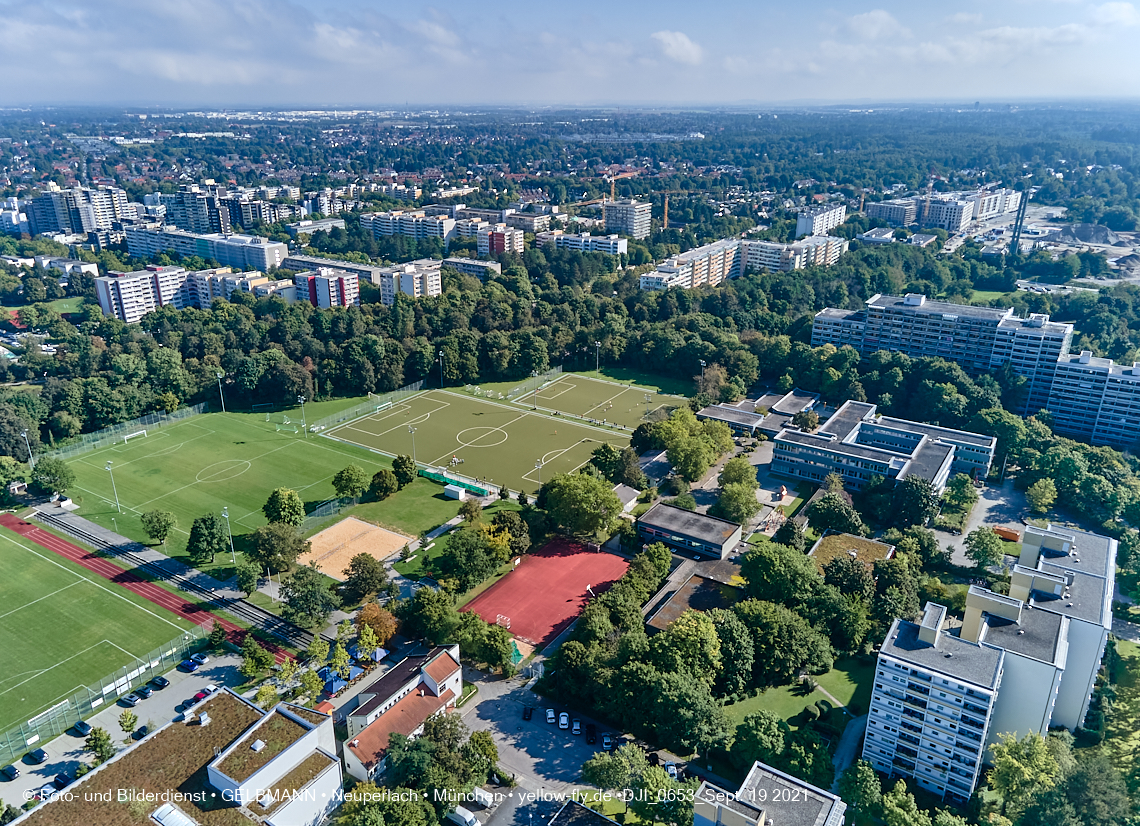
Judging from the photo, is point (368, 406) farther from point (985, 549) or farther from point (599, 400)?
point (985, 549)

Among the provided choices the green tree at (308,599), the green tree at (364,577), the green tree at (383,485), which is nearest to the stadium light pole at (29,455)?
the green tree at (383,485)

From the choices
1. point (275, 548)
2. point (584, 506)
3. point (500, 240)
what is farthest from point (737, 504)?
point (500, 240)

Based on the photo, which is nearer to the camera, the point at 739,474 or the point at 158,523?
the point at 158,523

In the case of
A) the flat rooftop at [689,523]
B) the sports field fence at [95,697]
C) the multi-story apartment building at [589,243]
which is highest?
the multi-story apartment building at [589,243]

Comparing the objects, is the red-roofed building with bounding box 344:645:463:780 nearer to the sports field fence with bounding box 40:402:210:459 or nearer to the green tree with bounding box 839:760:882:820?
the green tree with bounding box 839:760:882:820

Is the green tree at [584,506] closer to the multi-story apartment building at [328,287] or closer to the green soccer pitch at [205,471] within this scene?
the green soccer pitch at [205,471]

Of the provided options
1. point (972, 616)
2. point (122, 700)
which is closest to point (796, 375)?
point (972, 616)

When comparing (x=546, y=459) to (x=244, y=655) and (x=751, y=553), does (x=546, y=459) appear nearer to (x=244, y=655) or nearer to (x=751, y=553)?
(x=751, y=553)
